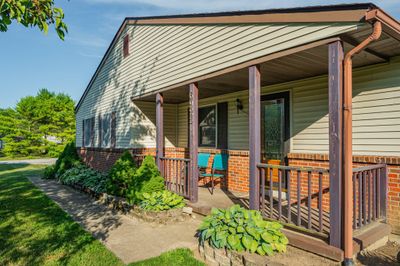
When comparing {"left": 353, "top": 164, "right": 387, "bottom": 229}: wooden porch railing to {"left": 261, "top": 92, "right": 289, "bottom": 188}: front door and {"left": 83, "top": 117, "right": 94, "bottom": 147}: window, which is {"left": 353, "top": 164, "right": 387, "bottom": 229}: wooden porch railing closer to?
{"left": 261, "top": 92, "right": 289, "bottom": 188}: front door

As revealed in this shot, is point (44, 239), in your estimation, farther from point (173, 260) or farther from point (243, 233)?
point (243, 233)

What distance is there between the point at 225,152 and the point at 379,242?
4144 mm

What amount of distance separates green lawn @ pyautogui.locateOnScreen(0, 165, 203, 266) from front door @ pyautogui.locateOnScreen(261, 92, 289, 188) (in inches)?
124

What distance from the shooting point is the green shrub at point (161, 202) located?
5.32 meters

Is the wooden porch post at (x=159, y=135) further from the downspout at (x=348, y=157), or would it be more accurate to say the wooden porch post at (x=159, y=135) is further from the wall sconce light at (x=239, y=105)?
the downspout at (x=348, y=157)

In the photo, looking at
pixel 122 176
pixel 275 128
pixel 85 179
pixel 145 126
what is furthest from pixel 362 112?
pixel 85 179

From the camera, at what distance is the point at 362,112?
15.2 ft

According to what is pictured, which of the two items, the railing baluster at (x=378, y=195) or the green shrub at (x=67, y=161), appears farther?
the green shrub at (x=67, y=161)

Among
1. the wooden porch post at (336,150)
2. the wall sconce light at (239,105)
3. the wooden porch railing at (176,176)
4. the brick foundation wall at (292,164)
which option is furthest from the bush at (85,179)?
the wooden porch post at (336,150)

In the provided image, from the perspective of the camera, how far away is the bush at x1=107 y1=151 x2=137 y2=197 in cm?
682

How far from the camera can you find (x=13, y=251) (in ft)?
13.2

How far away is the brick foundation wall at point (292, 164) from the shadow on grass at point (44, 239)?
10.00 ft

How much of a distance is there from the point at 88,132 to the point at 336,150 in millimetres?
11649

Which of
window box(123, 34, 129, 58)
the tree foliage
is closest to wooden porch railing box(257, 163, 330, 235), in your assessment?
window box(123, 34, 129, 58)
